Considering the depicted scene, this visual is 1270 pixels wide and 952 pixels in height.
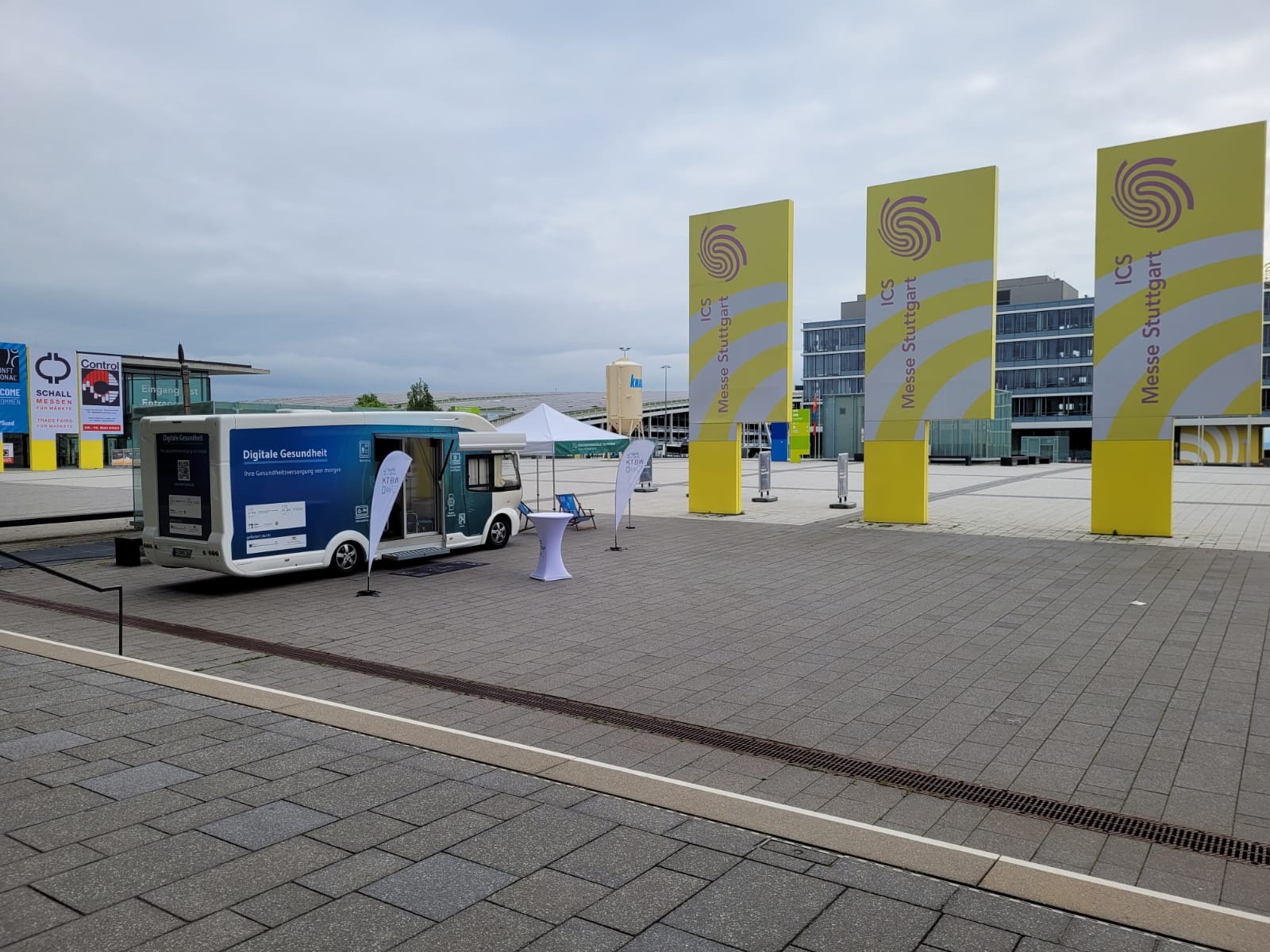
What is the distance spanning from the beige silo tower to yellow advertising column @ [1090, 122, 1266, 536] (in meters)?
50.7

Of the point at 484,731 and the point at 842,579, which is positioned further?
the point at 842,579

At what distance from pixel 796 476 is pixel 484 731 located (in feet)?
100

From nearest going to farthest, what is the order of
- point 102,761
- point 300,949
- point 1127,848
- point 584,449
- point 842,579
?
point 300,949
point 1127,848
point 102,761
point 842,579
point 584,449

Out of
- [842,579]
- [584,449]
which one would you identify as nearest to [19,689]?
[842,579]

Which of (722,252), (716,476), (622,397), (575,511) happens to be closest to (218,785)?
(575,511)

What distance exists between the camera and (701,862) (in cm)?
379

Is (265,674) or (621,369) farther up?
(621,369)

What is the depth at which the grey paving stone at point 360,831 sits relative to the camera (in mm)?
3971

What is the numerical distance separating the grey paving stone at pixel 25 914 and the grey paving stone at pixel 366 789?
1146 mm

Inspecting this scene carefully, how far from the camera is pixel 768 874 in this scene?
3.68 m

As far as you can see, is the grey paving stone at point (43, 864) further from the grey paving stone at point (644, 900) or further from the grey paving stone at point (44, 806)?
the grey paving stone at point (644, 900)

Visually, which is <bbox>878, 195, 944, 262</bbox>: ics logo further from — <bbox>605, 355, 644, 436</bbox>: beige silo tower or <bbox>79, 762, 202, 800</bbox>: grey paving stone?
<bbox>605, 355, 644, 436</bbox>: beige silo tower

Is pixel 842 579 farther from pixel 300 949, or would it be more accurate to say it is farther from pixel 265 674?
pixel 300 949

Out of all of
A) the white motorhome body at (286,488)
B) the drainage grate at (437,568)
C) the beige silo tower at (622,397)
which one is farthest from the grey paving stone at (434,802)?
the beige silo tower at (622,397)
